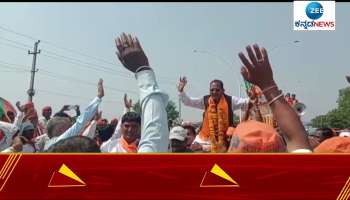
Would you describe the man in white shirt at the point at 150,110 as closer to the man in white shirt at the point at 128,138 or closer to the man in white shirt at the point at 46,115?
the man in white shirt at the point at 128,138

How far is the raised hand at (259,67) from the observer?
82.1 inches

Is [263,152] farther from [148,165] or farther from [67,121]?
[67,121]

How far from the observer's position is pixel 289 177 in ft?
5.67

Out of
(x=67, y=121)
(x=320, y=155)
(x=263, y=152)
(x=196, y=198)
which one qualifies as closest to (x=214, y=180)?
(x=196, y=198)

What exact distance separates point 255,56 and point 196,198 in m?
0.71

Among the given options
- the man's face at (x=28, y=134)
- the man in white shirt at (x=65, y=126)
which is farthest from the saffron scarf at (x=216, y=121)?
the man's face at (x=28, y=134)

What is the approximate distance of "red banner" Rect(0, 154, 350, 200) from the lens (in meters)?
1.71

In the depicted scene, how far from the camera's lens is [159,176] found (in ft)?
5.63

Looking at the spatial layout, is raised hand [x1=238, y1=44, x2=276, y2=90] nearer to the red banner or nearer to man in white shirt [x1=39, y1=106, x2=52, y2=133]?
the red banner

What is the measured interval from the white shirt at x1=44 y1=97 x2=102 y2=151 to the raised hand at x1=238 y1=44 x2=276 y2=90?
2.12m

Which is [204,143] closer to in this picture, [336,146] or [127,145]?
[127,145]

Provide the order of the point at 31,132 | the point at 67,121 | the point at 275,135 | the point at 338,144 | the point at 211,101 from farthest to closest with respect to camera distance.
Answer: the point at 211,101
the point at 31,132
the point at 67,121
the point at 338,144
the point at 275,135

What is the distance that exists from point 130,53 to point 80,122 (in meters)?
2.11

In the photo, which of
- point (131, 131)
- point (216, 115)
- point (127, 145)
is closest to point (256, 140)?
point (127, 145)
